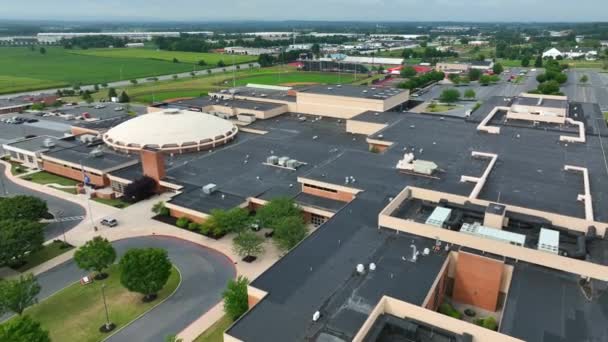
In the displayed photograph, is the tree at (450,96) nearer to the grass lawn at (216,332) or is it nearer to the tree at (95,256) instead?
the grass lawn at (216,332)

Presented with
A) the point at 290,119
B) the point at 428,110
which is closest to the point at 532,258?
the point at 290,119

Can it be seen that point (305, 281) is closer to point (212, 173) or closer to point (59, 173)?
point (212, 173)

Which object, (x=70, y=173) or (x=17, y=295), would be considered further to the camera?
(x=70, y=173)

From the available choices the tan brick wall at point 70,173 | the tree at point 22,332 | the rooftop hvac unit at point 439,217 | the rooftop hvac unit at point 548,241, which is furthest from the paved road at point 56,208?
the rooftop hvac unit at point 548,241

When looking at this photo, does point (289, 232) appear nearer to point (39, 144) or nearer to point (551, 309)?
point (551, 309)

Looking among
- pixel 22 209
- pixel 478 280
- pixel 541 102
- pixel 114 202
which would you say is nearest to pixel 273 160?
pixel 114 202

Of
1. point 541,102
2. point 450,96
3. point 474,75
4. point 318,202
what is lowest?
point 318,202

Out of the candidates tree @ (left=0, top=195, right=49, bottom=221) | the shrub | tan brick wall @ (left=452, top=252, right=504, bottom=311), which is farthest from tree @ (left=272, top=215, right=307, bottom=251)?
tree @ (left=0, top=195, right=49, bottom=221)

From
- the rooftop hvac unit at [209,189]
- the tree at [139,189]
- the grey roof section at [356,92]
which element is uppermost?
the grey roof section at [356,92]

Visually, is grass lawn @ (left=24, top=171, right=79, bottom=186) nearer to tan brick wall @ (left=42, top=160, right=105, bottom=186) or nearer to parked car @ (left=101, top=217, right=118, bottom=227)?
tan brick wall @ (left=42, top=160, right=105, bottom=186)
